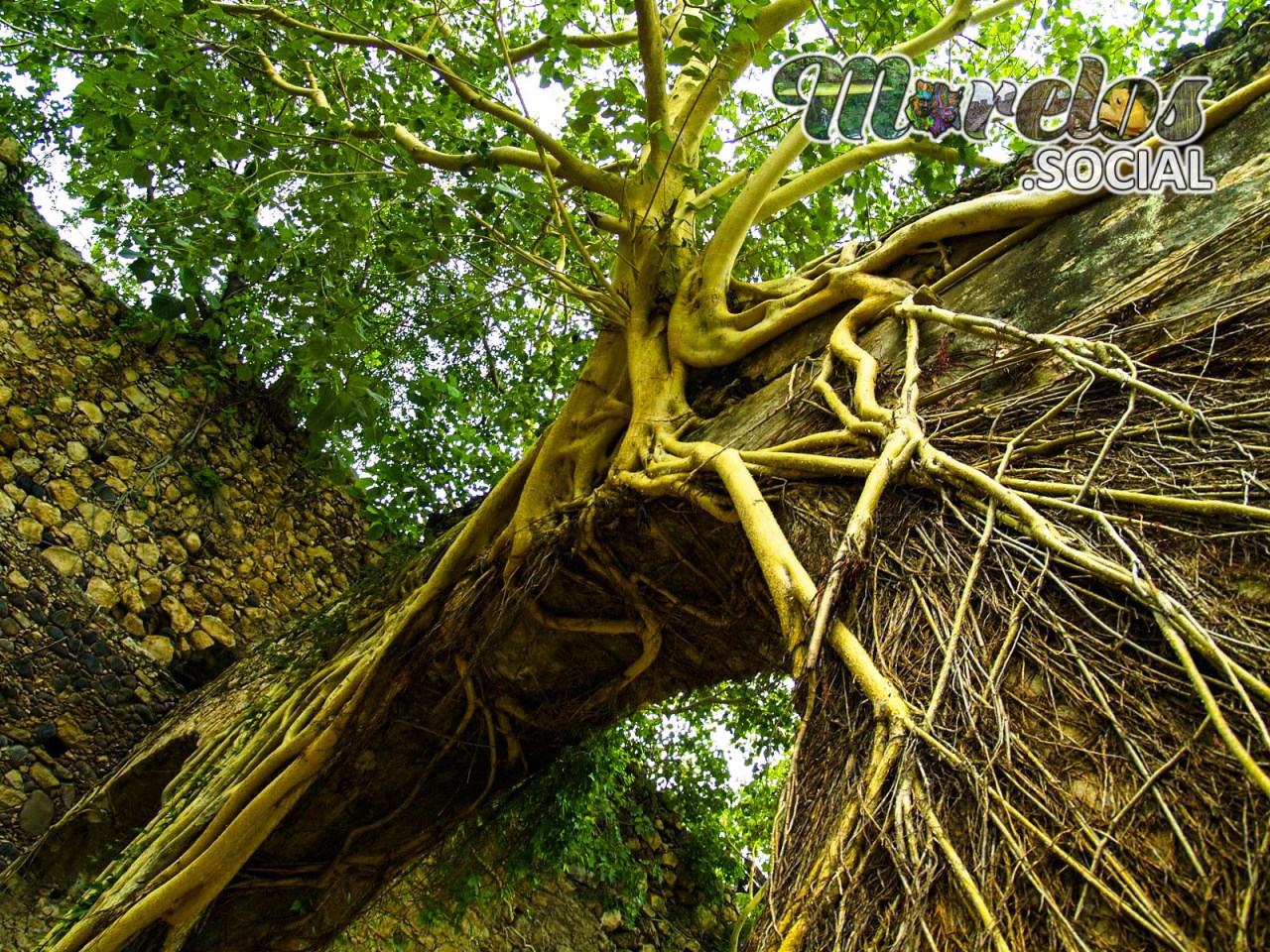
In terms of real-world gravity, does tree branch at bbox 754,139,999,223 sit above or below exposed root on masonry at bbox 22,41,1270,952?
above

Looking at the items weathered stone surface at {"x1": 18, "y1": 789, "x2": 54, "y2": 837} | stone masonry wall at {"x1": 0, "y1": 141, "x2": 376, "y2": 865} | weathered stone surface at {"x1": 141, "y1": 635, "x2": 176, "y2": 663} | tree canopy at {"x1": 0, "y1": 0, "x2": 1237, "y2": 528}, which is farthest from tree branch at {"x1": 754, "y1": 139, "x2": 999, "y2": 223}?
weathered stone surface at {"x1": 18, "y1": 789, "x2": 54, "y2": 837}

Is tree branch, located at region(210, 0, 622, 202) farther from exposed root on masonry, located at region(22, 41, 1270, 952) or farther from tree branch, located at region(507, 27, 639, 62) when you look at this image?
exposed root on masonry, located at region(22, 41, 1270, 952)

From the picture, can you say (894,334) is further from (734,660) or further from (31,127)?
(31,127)

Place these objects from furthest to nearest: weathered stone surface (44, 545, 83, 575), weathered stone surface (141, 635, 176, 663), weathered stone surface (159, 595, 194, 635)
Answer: weathered stone surface (159, 595, 194, 635) → weathered stone surface (141, 635, 176, 663) → weathered stone surface (44, 545, 83, 575)

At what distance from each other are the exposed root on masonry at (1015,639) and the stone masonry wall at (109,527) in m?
1.81

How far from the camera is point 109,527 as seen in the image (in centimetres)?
430

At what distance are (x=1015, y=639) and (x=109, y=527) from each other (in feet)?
15.0

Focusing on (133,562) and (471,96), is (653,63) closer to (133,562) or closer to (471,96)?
(471,96)

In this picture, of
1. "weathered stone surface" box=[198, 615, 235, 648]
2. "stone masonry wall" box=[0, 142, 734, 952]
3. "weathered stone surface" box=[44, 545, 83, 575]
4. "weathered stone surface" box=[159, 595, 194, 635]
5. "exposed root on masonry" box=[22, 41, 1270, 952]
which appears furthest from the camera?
"weathered stone surface" box=[198, 615, 235, 648]

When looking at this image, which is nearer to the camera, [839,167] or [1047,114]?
[1047,114]

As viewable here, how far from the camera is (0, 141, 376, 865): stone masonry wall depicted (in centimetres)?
382

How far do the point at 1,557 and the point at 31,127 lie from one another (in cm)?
276

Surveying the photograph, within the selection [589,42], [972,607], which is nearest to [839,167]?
[589,42]

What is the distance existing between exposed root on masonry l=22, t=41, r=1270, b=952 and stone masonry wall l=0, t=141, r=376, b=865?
181cm
